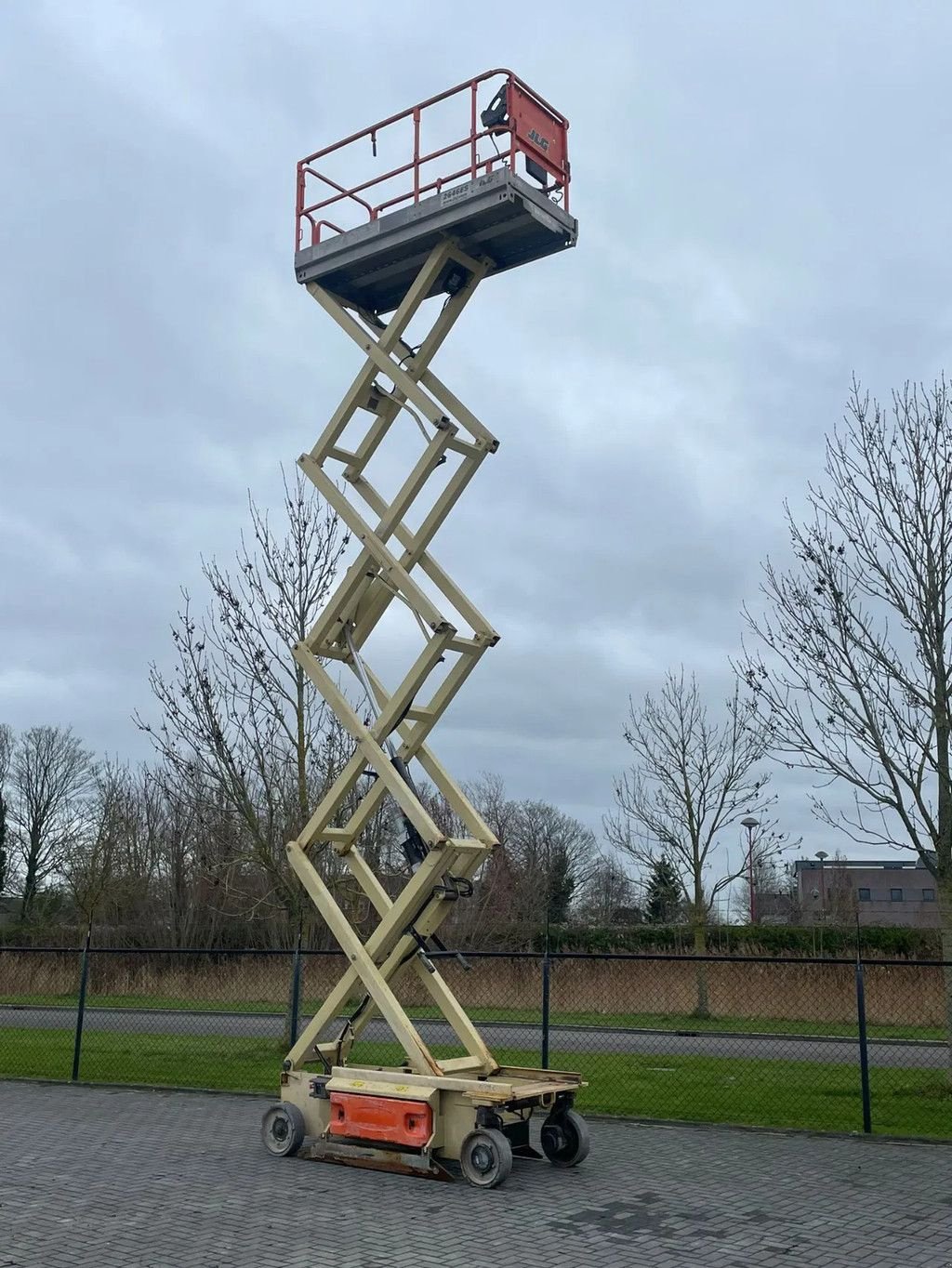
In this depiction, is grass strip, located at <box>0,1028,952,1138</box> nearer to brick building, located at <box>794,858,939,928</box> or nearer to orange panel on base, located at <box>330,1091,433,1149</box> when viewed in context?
orange panel on base, located at <box>330,1091,433,1149</box>

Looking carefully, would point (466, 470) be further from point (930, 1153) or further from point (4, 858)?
point (4, 858)

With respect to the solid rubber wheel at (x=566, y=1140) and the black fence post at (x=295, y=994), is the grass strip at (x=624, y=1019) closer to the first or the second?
the black fence post at (x=295, y=994)

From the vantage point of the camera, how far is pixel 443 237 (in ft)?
29.2

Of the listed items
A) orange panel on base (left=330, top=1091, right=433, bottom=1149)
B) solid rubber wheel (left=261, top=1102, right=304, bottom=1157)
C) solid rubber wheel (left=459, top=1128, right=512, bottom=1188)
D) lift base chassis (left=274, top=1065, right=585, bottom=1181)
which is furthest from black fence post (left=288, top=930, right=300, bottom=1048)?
solid rubber wheel (left=459, top=1128, right=512, bottom=1188)

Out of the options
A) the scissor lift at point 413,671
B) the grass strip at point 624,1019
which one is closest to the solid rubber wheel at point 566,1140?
the scissor lift at point 413,671

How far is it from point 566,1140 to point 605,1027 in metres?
8.97

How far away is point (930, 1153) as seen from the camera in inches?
363

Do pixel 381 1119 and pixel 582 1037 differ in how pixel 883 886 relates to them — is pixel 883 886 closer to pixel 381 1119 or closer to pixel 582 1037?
pixel 582 1037

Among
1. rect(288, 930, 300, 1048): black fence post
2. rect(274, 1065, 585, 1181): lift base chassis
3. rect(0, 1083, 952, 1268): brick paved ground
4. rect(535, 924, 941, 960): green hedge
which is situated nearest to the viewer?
rect(0, 1083, 952, 1268): brick paved ground

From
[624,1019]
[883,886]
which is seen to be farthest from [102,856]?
[883,886]

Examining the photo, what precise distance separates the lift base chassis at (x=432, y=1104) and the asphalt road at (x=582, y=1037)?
7.73m

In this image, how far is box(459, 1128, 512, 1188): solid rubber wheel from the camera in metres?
7.65

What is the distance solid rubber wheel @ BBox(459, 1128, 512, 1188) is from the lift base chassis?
0.05m

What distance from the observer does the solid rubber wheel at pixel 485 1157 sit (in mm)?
7652
